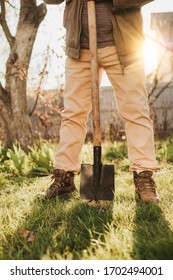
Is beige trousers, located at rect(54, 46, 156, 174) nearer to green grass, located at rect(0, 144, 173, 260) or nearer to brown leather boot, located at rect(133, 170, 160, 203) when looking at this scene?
brown leather boot, located at rect(133, 170, 160, 203)

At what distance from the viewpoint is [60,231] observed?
6.15 feet

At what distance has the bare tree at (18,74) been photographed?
5.68m

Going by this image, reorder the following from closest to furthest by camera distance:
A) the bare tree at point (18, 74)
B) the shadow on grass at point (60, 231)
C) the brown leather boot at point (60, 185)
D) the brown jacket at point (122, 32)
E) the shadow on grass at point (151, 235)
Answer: the shadow on grass at point (151, 235) → the shadow on grass at point (60, 231) → the brown jacket at point (122, 32) → the brown leather boot at point (60, 185) → the bare tree at point (18, 74)

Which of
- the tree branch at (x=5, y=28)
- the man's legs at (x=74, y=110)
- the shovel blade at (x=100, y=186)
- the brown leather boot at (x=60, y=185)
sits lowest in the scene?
the brown leather boot at (x=60, y=185)

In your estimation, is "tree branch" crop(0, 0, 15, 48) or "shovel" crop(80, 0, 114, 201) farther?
"tree branch" crop(0, 0, 15, 48)

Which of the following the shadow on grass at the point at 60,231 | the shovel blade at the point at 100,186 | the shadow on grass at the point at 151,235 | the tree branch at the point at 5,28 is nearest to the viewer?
the shadow on grass at the point at 151,235

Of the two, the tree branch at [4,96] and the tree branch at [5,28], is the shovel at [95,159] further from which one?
the tree branch at [5,28]

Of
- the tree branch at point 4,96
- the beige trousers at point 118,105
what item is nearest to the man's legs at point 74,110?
the beige trousers at point 118,105

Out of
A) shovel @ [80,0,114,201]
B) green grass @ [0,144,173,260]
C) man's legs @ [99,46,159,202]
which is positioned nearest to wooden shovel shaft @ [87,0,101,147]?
shovel @ [80,0,114,201]

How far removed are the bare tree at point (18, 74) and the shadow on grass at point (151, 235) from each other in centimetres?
369

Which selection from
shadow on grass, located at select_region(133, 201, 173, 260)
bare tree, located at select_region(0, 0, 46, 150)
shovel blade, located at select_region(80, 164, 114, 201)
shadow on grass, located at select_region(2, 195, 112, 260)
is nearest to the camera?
shadow on grass, located at select_region(133, 201, 173, 260)

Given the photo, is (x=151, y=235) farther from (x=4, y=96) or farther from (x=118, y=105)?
(x=4, y=96)

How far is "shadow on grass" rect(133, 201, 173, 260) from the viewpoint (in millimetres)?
1525
